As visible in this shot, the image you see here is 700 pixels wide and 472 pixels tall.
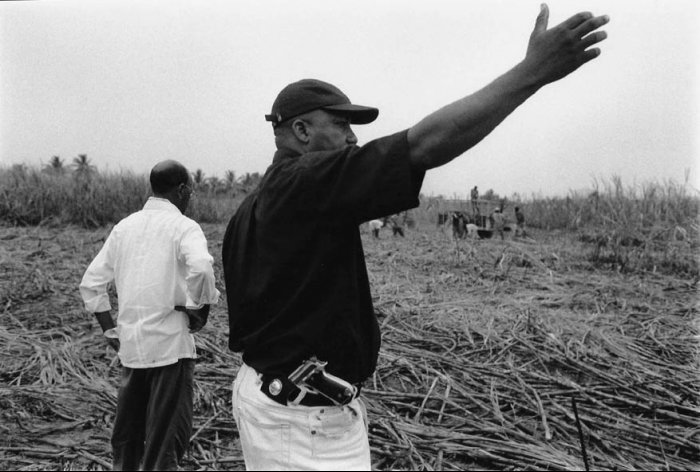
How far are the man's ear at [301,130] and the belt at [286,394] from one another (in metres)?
0.62

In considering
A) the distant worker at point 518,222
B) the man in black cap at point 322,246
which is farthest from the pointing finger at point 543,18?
the distant worker at point 518,222

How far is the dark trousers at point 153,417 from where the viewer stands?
84.6 inches

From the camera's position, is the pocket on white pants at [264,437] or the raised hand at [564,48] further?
the pocket on white pants at [264,437]

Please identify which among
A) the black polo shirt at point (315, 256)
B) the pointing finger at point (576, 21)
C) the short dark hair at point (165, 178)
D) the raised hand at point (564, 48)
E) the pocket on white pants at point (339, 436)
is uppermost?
the pointing finger at point (576, 21)

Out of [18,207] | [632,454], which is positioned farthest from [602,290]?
[18,207]

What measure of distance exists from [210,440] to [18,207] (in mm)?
8984

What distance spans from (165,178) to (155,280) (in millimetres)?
470

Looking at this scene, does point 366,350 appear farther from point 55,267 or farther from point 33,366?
point 55,267

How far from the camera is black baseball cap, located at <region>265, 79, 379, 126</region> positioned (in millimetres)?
1403

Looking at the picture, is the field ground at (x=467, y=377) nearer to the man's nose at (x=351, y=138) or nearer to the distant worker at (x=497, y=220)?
the man's nose at (x=351, y=138)

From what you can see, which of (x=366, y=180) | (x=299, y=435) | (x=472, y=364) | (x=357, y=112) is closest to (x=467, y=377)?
(x=472, y=364)

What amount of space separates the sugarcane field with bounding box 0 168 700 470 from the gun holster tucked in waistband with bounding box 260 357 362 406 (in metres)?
0.75

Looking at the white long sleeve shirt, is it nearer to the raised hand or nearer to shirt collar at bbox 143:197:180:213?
shirt collar at bbox 143:197:180:213

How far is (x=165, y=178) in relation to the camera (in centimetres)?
236
